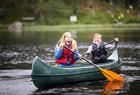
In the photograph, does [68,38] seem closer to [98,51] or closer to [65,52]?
[65,52]

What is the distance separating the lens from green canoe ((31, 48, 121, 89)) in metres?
16.8

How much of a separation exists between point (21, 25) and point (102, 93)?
53.4 metres

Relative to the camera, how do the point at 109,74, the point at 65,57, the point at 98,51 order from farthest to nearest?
the point at 98,51
the point at 65,57
the point at 109,74

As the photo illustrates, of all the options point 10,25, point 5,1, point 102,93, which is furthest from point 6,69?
point 5,1

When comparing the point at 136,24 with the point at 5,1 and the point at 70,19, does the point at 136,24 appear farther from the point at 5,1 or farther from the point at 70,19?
the point at 5,1

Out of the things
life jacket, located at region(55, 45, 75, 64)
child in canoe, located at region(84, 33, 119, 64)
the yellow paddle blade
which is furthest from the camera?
child in canoe, located at region(84, 33, 119, 64)

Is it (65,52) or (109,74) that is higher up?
(65,52)

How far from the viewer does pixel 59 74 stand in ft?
56.2

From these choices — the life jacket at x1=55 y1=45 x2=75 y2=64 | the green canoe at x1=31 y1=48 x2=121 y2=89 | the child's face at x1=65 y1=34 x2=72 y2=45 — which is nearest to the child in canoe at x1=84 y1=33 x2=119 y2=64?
the green canoe at x1=31 y1=48 x2=121 y2=89

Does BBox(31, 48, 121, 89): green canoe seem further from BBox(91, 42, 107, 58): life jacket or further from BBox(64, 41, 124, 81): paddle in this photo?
BBox(91, 42, 107, 58): life jacket

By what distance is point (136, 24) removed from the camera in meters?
69.7

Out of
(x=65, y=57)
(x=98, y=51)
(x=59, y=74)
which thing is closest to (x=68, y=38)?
(x=65, y=57)

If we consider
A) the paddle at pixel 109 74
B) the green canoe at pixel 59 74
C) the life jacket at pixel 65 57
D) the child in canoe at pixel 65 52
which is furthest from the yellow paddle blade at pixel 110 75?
the life jacket at pixel 65 57

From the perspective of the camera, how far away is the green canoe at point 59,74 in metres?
16.8
